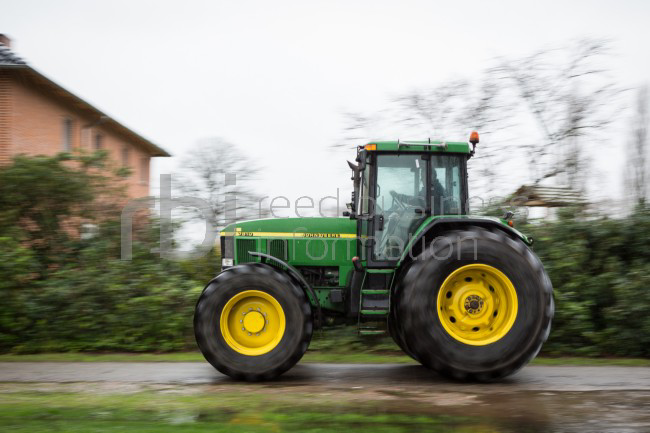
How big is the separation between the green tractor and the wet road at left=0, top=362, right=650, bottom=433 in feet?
1.17

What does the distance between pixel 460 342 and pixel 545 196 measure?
5947 mm

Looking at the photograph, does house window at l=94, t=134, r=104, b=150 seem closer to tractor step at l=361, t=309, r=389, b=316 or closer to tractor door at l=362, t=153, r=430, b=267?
tractor door at l=362, t=153, r=430, b=267

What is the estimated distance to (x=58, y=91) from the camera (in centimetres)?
1625

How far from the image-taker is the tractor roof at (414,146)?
646cm

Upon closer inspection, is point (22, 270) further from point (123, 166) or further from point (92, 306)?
point (123, 166)

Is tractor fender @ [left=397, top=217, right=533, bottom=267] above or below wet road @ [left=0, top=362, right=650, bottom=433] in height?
above

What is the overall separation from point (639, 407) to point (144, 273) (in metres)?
7.14

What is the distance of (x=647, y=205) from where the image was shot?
926 centimetres

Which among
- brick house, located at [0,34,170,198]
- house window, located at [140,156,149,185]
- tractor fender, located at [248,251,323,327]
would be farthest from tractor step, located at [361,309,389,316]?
house window, located at [140,156,149,185]

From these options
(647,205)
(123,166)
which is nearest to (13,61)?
(123,166)

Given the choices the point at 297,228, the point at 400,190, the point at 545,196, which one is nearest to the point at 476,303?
→ the point at 400,190

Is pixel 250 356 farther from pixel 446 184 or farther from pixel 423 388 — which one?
pixel 446 184

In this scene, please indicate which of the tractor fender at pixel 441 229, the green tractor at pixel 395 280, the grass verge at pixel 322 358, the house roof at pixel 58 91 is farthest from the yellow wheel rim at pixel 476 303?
the house roof at pixel 58 91

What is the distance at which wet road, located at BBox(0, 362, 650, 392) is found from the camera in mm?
5966
